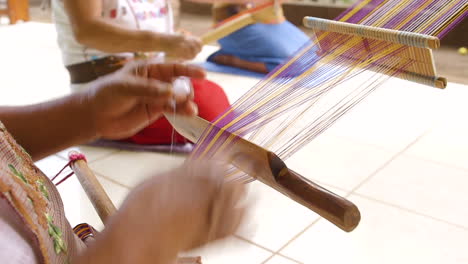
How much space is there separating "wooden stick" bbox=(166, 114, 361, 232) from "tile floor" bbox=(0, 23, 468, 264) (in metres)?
0.37

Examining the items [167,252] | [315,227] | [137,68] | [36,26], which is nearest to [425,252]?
[315,227]

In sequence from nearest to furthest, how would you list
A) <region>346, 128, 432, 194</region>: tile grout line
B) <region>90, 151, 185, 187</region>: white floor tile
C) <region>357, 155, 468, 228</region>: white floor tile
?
1. <region>357, 155, 468, 228</region>: white floor tile
2. <region>346, 128, 432, 194</region>: tile grout line
3. <region>90, 151, 185, 187</region>: white floor tile

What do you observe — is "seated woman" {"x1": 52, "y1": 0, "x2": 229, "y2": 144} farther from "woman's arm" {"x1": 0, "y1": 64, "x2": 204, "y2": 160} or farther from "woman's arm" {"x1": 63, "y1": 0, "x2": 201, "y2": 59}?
"woman's arm" {"x1": 0, "y1": 64, "x2": 204, "y2": 160}

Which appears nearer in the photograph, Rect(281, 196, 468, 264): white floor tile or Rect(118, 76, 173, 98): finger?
Rect(118, 76, 173, 98): finger

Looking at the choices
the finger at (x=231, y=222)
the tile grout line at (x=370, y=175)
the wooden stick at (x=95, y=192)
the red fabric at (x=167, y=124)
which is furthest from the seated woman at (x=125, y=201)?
the red fabric at (x=167, y=124)

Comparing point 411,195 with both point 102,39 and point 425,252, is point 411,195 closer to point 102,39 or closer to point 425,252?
point 425,252

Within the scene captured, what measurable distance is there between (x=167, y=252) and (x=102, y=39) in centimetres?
131

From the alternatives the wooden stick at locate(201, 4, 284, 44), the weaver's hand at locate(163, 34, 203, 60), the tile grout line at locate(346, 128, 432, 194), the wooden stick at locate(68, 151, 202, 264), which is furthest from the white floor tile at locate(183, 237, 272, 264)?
the wooden stick at locate(201, 4, 284, 44)

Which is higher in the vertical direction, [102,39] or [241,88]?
[102,39]

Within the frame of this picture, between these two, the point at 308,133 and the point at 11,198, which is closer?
the point at 11,198

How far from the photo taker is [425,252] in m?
1.36

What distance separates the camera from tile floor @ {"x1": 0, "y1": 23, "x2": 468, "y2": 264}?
138 cm

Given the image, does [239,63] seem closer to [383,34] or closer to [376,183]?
[376,183]

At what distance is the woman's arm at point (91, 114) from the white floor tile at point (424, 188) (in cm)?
99
